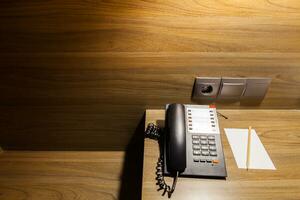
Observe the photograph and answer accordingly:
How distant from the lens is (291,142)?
2.44 ft

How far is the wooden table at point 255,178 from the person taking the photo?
0.60 metres

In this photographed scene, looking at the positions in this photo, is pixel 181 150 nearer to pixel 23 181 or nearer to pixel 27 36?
pixel 27 36

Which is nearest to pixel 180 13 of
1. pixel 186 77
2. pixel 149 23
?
pixel 149 23

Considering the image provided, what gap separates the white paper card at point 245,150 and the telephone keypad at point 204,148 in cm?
8

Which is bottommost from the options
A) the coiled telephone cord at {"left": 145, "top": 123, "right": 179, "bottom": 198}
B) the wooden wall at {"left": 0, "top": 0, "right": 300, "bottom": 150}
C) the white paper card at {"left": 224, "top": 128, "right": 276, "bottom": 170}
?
the coiled telephone cord at {"left": 145, "top": 123, "right": 179, "bottom": 198}

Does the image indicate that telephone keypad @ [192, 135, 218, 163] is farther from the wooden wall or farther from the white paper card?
the wooden wall

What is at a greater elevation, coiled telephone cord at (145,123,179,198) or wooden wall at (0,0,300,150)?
wooden wall at (0,0,300,150)

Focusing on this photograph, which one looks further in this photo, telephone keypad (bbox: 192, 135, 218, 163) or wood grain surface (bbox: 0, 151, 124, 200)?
wood grain surface (bbox: 0, 151, 124, 200)

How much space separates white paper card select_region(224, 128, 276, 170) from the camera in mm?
671

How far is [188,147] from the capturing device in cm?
67

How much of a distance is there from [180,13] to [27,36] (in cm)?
50

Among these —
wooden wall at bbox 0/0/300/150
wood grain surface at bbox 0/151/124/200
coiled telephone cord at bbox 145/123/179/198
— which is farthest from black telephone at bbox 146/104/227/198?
wood grain surface at bbox 0/151/124/200

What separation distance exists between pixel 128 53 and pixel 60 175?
0.62 metres

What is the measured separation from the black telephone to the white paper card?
0.07 metres
